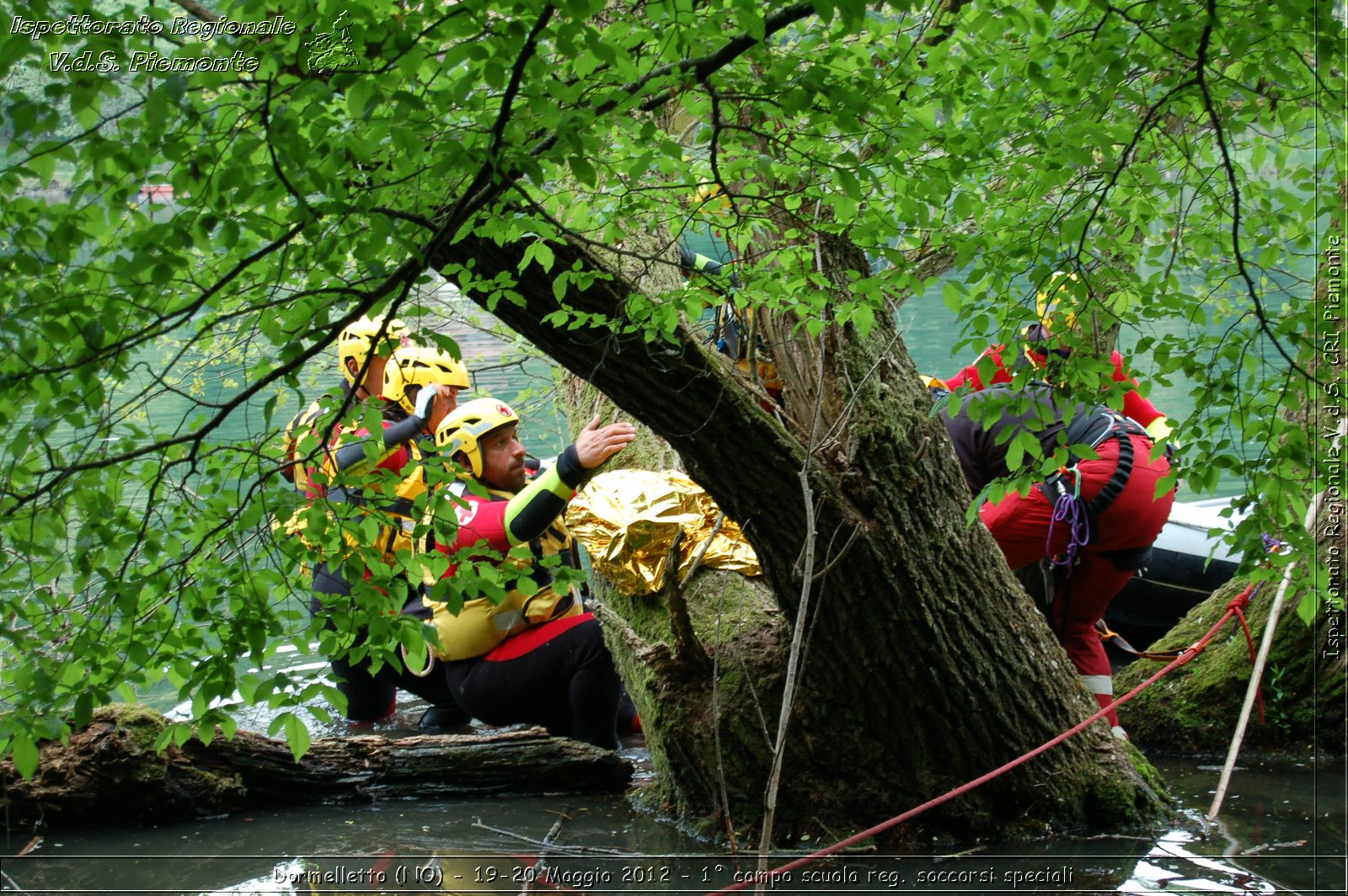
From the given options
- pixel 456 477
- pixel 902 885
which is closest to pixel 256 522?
pixel 456 477

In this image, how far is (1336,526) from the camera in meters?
4.84

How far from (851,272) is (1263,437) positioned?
1.21 m

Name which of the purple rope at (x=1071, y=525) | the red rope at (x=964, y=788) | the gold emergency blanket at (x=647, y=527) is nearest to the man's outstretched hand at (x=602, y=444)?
the gold emergency blanket at (x=647, y=527)

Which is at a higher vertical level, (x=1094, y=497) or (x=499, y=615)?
(x=1094, y=497)

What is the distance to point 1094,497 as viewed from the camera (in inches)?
191

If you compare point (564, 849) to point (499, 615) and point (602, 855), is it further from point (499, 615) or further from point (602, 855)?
point (499, 615)

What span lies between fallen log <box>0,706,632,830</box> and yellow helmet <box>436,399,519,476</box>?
4.21 ft

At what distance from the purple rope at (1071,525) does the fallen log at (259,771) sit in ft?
6.99

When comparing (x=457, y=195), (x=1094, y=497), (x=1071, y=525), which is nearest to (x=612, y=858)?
(x=1071, y=525)

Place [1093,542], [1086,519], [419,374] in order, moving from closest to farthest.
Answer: [1086,519], [1093,542], [419,374]

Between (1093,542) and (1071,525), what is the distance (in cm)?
18

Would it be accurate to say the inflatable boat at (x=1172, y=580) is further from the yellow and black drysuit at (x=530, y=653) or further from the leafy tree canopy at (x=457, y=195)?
the leafy tree canopy at (x=457, y=195)

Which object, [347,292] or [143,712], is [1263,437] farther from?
[143,712]

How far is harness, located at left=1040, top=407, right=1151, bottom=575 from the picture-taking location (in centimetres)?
481
